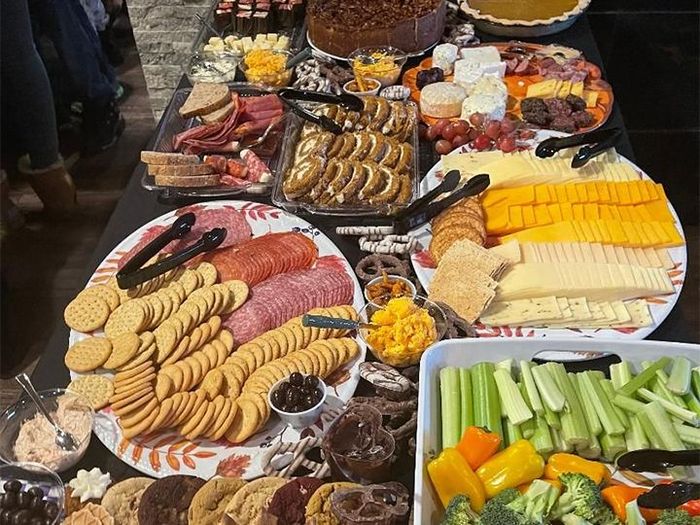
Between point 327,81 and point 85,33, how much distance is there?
237 cm

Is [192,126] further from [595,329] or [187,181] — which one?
[595,329]

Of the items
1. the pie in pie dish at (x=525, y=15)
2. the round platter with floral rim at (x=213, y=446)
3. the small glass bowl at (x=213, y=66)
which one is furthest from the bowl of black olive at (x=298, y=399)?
the pie in pie dish at (x=525, y=15)

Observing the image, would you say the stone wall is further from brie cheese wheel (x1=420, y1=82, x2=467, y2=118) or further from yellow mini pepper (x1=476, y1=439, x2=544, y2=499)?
yellow mini pepper (x1=476, y1=439, x2=544, y2=499)

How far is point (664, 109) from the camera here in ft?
15.7

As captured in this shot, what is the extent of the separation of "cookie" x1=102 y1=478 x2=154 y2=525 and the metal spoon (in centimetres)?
18

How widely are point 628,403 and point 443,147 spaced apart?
1.32m

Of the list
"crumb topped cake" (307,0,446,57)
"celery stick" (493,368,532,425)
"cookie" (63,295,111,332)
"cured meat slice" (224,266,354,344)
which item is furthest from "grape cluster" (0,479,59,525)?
"crumb topped cake" (307,0,446,57)

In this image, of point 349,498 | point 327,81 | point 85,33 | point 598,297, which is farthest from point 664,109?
point 349,498

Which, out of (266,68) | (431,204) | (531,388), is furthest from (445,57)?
(531,388)

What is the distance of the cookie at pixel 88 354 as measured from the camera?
185cm

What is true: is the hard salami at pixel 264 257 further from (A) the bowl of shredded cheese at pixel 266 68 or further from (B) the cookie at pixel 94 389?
(A) the bowl of shredded cheese at pixel 266 68

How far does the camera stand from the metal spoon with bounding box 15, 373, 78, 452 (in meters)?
1.69

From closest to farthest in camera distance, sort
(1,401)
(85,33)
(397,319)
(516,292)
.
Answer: (397,319), (516,292), (1,401), (85,33)

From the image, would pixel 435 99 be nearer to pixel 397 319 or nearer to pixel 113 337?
pixel 397 319
